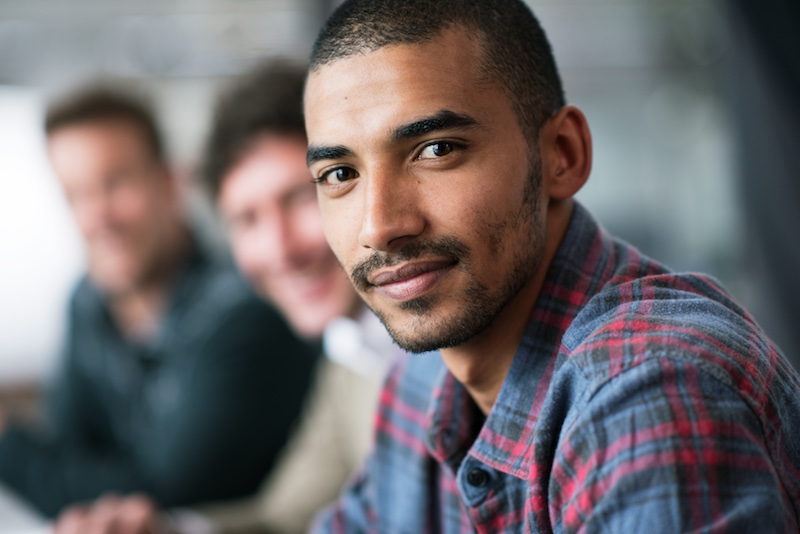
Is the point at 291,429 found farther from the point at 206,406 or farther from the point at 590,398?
the point at 590,398

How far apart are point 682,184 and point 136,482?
106 inches

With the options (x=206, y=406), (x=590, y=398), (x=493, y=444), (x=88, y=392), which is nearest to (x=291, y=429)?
(x=206, y=406)

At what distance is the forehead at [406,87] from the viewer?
574 mm

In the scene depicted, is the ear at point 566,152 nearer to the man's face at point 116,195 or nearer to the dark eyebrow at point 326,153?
the dark eyebrow at point 326,153

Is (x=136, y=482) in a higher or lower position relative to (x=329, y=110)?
lower

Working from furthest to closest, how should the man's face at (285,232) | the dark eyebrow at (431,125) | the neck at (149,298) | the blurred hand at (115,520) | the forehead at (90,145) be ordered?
the neck at (149,298)
the forehead at (90,145)
the man's face at (285,232)
the blurred hand at (115,520)
the dark eyebrow at (431,125)

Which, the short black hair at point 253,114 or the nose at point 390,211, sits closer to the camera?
the nose at point 390,211

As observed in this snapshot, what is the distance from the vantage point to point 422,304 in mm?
593

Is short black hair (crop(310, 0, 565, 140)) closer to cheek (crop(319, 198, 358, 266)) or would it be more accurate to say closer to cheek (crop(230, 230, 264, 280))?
cheek (crop(319, 198, 358, 266))

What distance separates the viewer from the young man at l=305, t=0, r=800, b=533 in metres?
0.45

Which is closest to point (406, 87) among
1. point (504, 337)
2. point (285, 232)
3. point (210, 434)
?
point (504, 337)

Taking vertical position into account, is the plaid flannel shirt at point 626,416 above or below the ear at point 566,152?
below

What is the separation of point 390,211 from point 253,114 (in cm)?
85

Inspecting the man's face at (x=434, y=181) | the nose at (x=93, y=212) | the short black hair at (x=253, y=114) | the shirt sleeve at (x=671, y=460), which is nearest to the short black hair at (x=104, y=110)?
the nose at (x=93, y=212)
